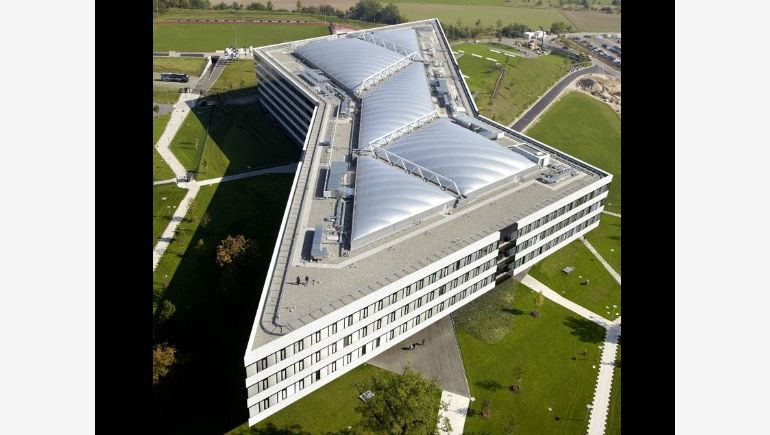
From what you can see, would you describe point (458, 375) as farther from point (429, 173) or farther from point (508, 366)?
point (429, 173)

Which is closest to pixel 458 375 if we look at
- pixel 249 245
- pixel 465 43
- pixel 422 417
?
pixel 422 417

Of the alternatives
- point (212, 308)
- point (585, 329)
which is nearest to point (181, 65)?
point (212, 308)

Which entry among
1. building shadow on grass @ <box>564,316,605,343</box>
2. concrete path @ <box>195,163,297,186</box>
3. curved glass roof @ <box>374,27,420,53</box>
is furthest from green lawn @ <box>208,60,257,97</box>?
building shadow on grass @ <box>564,316,605,343</box>

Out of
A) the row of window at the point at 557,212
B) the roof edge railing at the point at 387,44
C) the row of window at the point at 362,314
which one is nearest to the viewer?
the row of window at the point at 362,314

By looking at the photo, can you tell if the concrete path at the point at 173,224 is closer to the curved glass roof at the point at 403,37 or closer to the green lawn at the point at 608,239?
the curved glass roof at the point at 403,37

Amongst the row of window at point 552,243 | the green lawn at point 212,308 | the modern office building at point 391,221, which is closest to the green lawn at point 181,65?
the modern office building at point 391,221

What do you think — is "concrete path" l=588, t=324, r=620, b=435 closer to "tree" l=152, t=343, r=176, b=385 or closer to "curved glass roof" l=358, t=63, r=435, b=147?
"curved glass roof" l=358, t=63, r=435, b=147
